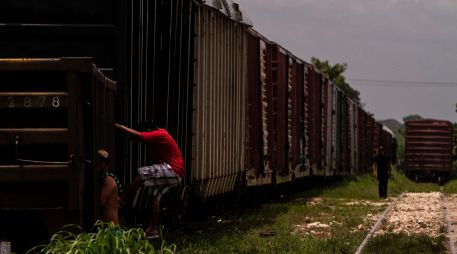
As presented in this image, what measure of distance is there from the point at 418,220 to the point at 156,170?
8776mm

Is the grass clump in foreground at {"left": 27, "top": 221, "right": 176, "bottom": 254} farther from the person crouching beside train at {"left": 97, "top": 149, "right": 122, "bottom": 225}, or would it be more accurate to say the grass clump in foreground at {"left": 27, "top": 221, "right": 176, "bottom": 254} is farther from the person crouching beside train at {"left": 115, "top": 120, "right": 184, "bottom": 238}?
the person crouching beside train at {"left": 115, "top": 120, "right": 184, "bottom": 238}

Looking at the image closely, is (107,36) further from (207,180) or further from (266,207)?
(266,207)

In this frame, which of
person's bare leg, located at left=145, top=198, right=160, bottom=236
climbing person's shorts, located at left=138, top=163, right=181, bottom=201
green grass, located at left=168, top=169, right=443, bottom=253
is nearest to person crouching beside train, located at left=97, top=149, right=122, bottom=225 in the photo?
green grass, located at left=168, top=169, right=443, bottom=253

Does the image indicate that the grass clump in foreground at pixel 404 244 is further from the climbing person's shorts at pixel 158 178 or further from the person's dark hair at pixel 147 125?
the person's dark hair at pixel 147 125

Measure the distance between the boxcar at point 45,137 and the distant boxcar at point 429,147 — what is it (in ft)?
140

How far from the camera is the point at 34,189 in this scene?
805 centimetres

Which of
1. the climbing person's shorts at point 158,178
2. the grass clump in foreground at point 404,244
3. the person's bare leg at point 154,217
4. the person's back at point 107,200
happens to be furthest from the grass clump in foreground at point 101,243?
the grass clump in foreground at point 404,244

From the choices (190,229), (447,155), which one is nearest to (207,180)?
(190,229)

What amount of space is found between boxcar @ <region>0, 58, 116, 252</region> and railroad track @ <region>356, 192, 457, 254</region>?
5.39 metres

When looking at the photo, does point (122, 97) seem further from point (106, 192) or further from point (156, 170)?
point (106, 192)

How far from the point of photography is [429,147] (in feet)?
162

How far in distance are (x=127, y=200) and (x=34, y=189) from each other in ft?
9.20

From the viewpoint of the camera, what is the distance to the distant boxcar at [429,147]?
49281 millimetres

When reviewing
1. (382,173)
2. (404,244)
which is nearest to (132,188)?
(404,244)
